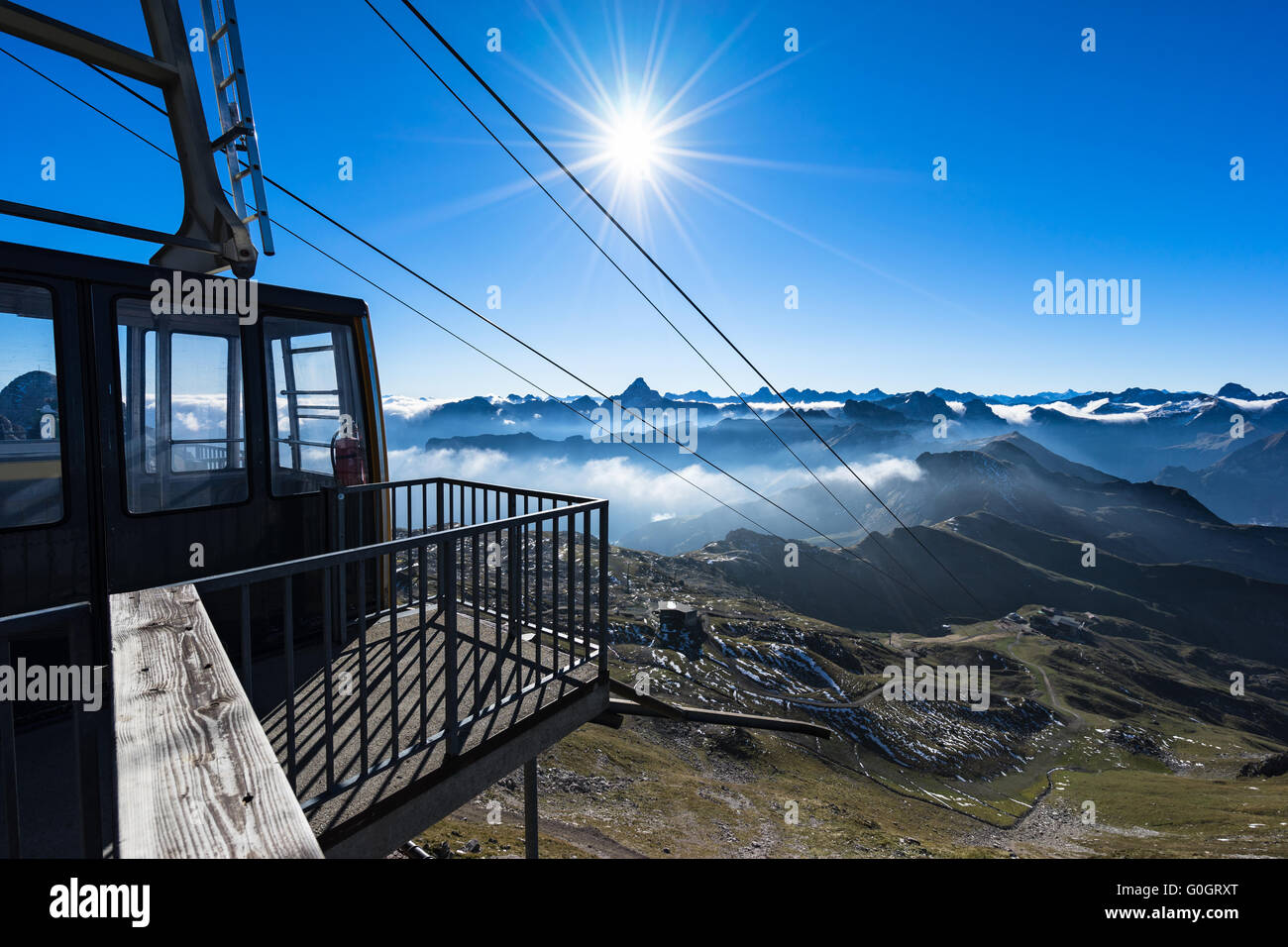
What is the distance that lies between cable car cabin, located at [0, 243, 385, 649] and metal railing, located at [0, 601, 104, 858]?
39.2 inches

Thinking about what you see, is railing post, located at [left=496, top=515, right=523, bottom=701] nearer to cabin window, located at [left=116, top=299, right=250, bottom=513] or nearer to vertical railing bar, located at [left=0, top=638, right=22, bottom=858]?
vertical railing bar, located at [left=0, top=638, right=22, bottom=858]

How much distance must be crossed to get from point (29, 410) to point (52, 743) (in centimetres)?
313

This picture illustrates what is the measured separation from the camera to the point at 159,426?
652 centimetres

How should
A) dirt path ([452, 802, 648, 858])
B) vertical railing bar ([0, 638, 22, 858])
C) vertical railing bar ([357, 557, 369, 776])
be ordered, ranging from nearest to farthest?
vertical railing bar ([0, 638, 22, 858]), vertical railing bar ([357, 557, 369, 776]), dirt path ([452, 802, 648, 858])

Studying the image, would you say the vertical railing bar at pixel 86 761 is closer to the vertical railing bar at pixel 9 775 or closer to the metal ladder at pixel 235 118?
the vertical railing bar at pixel 9 775

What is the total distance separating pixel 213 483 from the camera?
699cm

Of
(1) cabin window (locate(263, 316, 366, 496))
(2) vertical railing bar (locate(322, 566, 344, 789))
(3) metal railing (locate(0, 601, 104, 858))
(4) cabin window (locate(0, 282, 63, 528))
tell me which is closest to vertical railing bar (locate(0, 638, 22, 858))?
(3) metal railing (locate(0, 601, 104, 858))

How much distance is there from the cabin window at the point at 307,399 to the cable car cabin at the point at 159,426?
0.02 meters

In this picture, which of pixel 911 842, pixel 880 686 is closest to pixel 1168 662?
pixel 880 686

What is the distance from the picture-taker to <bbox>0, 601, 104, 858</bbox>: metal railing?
1968 mm

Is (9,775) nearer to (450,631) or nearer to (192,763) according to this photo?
(192,763)

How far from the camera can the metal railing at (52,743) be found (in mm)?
1968
